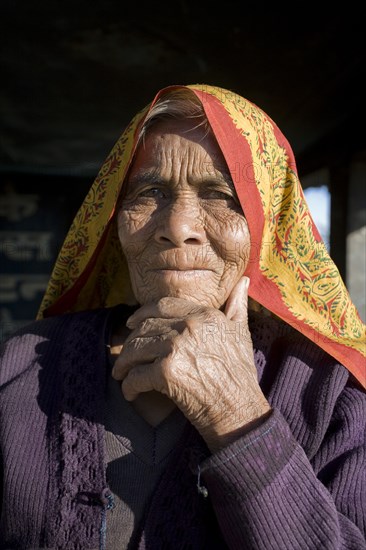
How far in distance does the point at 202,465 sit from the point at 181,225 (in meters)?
0.59

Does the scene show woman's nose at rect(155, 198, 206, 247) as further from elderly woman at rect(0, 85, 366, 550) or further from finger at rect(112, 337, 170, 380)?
finger at rect(112, 337, 170, 380)

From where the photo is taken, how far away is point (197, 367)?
119 centimetres

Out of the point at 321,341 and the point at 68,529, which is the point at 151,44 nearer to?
the point at 321,341

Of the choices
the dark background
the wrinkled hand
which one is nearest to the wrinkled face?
the wrinkled hand

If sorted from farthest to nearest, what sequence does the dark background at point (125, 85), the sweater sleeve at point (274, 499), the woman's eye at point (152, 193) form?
the dark background at point (125, 85) → the woman's eye at point (152, 193) → the sweater sleeve at point (274, 499)

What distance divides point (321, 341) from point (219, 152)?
0.58 m

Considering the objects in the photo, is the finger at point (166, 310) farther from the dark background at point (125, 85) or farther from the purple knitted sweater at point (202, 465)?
the dark background at point (125, 85)

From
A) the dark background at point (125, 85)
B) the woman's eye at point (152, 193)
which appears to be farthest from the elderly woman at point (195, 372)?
the dark background at point (125, 85)

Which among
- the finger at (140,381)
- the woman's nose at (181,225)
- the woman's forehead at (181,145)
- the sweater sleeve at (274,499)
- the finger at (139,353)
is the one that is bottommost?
the sweater sleeve at (274,499)

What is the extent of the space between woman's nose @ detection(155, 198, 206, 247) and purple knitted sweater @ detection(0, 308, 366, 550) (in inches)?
Result: 13.8

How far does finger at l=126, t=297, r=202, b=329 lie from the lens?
4.17ft

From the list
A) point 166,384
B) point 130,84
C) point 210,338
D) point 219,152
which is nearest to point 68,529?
point 166,384

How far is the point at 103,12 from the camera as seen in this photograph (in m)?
2.98

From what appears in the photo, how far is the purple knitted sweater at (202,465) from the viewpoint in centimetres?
111
